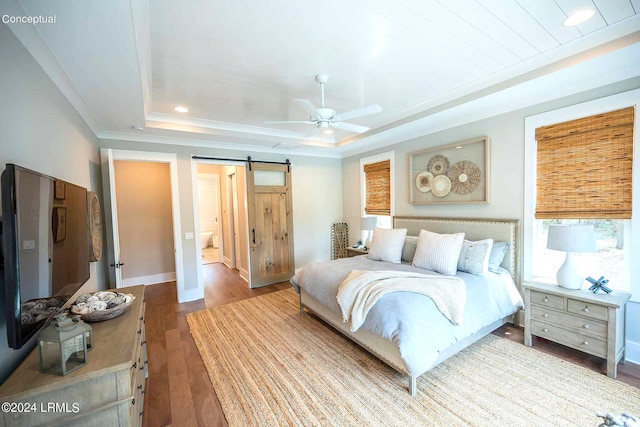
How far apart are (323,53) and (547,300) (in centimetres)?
310

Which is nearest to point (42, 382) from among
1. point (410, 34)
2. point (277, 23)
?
point (277, 23)

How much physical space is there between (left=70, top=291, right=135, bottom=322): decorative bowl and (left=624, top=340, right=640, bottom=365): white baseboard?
4.26 m

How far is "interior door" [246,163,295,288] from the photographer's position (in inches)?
189

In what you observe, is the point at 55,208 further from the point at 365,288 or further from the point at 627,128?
the point at 627,128

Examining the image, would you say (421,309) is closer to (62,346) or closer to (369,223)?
(62,346)

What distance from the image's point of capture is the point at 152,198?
519cm

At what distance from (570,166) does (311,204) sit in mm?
3999

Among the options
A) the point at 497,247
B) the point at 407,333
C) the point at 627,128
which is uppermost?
the point at 627,128

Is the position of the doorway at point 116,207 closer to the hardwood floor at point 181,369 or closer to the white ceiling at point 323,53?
the white ceiling at point 323,53

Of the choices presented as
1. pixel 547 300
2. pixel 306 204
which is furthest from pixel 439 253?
pixel 306 204

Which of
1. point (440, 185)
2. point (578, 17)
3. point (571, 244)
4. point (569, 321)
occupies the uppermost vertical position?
point (578, 17)

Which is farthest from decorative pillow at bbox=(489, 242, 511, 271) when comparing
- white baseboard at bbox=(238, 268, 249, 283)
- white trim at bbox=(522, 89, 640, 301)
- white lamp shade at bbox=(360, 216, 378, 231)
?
white baseboard at bbox=(238, 268, 249, 283)

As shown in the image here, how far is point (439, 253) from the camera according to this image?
3105 mm

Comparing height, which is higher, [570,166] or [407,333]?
[570,166]
